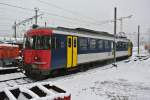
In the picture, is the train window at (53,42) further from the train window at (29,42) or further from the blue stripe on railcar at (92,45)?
the blue stripe on railcar at (92,45)

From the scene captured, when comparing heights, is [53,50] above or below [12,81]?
above

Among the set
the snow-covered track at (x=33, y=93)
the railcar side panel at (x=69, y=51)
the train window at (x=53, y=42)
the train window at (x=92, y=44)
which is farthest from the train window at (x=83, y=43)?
the snow-covered track at (x=33, y=93)

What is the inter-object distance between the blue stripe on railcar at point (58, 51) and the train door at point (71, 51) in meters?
0.39

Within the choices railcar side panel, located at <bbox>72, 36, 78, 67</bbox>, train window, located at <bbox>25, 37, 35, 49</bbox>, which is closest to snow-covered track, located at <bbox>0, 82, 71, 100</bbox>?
train window, located at <bbox>25, 37, 35, 49</bbox>

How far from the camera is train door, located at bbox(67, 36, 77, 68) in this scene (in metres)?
13.2

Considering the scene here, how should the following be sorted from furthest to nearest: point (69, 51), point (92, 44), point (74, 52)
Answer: point (92, 44) → point (74, 52) → point (69, 51)

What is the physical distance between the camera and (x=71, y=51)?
1348cm

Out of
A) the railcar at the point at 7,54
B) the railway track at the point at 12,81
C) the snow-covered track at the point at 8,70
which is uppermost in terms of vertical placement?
the railcar at the point at 7,54

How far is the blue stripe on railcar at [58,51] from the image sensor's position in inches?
468

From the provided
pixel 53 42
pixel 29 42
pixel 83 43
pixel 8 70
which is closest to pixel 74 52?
pixel 83 43

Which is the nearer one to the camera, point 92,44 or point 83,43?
point 83,43

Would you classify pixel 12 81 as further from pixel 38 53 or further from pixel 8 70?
pixel 8 70

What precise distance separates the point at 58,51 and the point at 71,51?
1.43 metres

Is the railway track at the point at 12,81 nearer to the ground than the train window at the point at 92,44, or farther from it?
nearer to the ground
